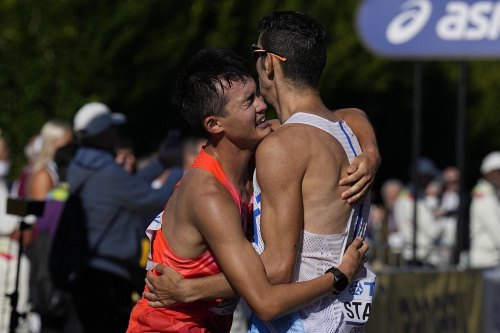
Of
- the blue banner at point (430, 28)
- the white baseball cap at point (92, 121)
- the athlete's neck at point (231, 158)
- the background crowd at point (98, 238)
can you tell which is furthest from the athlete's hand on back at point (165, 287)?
the blue banner at point (430, 28)

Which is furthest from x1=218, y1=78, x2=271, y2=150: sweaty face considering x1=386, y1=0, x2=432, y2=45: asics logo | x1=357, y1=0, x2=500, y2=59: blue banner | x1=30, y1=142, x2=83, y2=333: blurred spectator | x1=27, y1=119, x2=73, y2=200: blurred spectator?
x1=386, y1=0, x2=432, y2=45: asics logo

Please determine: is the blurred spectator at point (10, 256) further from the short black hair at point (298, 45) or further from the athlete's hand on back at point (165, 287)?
the short black hair at point (298, 45)

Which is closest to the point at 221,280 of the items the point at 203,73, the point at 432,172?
the point at 203,73

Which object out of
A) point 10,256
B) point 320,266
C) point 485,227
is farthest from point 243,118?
point 485,227

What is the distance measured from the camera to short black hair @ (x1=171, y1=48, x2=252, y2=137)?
3.42 meters

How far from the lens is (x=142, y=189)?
6.18 meters

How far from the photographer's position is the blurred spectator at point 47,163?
7.32 metres

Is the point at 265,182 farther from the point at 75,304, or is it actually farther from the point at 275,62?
the point at 75,304

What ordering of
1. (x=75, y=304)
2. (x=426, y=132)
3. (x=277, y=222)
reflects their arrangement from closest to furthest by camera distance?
(x=277, y=222)
(x=75, y=304)
(x=426, y=132)

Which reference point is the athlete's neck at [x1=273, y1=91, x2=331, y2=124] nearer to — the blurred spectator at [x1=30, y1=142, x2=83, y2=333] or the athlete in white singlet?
the athlete in white singlet

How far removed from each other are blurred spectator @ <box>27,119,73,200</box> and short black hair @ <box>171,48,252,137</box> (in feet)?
13.3

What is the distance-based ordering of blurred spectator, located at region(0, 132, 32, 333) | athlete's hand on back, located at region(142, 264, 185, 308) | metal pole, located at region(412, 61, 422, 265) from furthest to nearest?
metal pole, located at region(412, 61, 422, 265)
blurred spectator, located at region(0, 132, 32, 333)
athlete's hand on back, located at region(142, 264, 185, 308)

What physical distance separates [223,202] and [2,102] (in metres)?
11.5

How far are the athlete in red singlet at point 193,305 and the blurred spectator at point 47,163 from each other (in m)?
3.97
